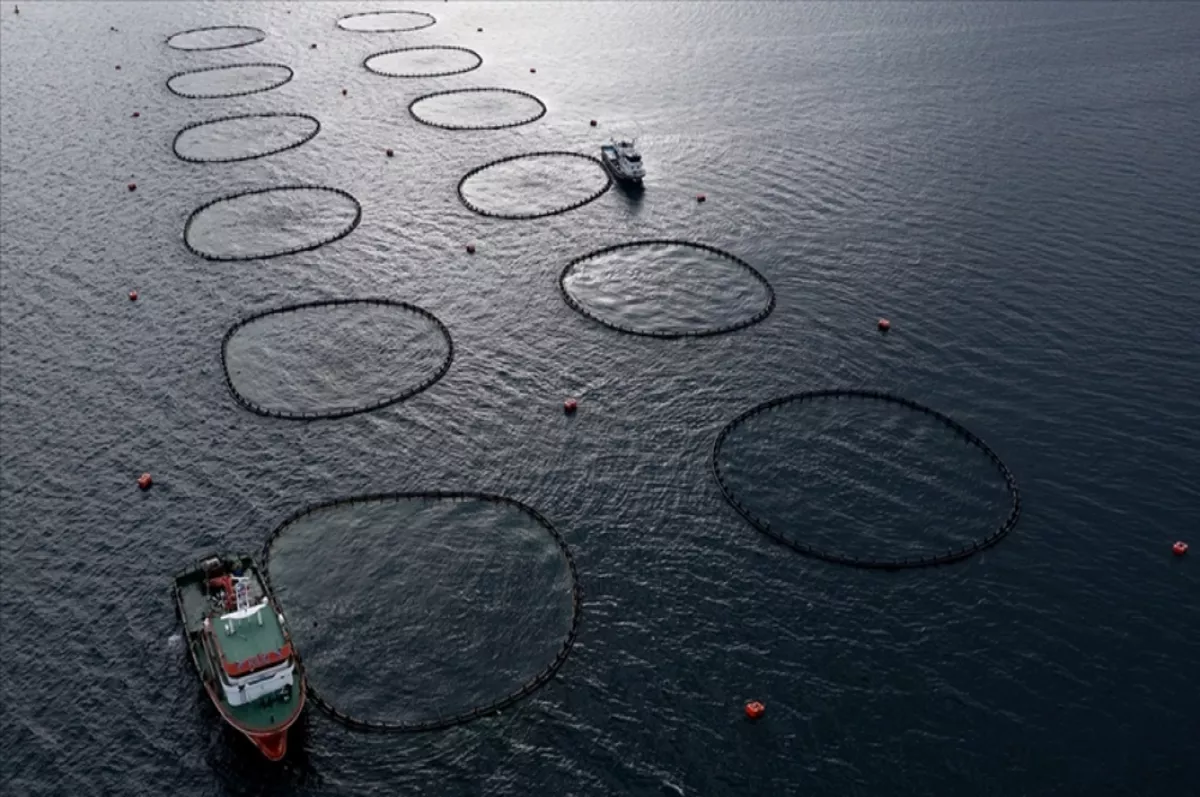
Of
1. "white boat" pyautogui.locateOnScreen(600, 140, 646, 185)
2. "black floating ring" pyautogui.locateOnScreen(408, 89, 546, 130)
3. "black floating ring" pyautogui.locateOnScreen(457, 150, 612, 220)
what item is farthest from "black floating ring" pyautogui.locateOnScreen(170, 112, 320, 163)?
"white boat" pyautogui.locateOnScreen(600, 140, 646, 185)

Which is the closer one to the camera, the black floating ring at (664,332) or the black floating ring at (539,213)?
the black floating ring at (664,332)

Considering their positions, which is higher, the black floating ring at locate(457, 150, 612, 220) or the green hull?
the black floating ring at locate(457, 150, 612, 220)

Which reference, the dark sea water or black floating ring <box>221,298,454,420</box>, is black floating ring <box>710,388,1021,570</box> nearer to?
the dark sea water

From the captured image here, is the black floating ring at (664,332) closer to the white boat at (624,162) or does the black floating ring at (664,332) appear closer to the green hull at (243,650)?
the white boat at (624,162)

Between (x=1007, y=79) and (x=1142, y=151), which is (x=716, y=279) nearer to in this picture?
(x=1142, y=151)

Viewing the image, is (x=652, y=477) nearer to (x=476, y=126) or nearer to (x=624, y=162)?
(x=624, y=162)

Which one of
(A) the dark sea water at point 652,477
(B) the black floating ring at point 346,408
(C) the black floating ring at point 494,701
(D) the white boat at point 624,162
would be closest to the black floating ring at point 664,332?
(A) the dark sea water at point 652,477
